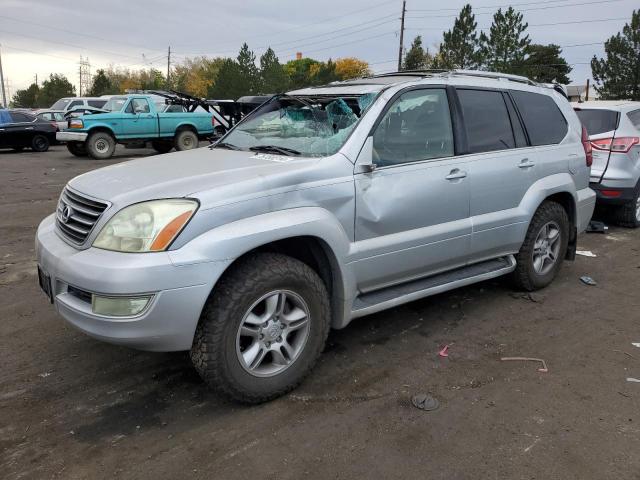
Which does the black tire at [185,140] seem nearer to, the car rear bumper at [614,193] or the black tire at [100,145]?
the black tire at [100,145]

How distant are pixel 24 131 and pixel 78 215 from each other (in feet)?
60.8

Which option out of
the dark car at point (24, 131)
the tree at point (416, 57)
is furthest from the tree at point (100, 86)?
the dark car at point (24, 131)

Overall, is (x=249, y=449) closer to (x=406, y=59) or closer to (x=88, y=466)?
(x=88, y=466)

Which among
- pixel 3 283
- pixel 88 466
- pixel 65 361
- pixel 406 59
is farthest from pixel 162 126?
pixel 406 59

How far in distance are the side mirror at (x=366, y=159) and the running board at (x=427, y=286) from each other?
0.84 meters

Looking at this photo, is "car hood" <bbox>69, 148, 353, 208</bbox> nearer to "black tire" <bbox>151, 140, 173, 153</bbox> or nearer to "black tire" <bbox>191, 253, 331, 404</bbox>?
"black tire" <bbox>191, 253, 331, 404</bbox>

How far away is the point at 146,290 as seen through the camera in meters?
2.59

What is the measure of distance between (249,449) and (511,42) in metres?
47.8

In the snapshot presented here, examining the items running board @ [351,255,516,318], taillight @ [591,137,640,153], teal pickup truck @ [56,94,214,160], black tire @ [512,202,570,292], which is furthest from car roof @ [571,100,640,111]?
teal pickup truck @ [56,94,214,160]

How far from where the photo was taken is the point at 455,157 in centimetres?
395

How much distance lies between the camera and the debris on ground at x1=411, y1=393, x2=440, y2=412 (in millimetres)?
3064

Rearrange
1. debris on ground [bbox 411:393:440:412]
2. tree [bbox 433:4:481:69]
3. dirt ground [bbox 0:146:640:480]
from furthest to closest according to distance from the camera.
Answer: tree [bbox 433:4:481:69] < debris on ground [bbox 411:393:440:412] < dirt ground [bbox 0:146:640:480]

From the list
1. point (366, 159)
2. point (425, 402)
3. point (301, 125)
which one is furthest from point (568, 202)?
point (425, 402)

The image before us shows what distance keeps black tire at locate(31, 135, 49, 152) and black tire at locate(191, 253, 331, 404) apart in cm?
1933
